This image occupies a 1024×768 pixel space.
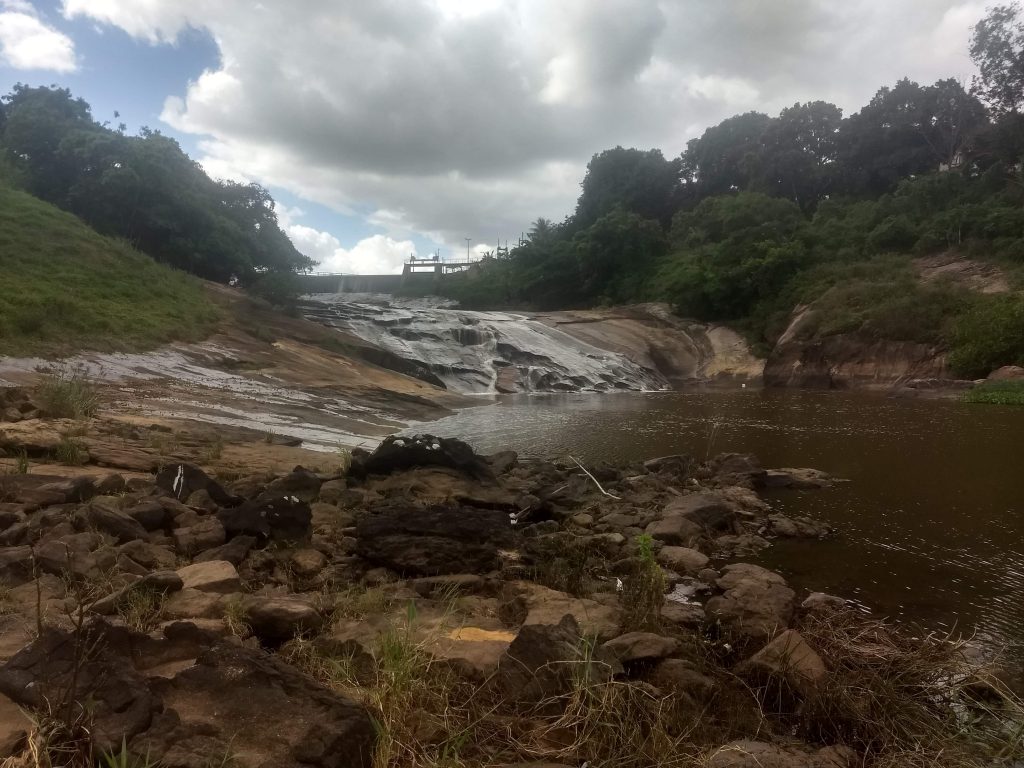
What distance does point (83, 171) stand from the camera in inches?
1481

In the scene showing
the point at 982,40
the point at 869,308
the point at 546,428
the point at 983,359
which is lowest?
the point at 546,428

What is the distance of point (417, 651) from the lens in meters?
3.43

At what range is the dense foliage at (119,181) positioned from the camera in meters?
36.9

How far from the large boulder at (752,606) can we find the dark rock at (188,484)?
4.94 metres

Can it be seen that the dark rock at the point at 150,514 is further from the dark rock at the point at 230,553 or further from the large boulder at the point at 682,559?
the large boulder at the point at 682,559

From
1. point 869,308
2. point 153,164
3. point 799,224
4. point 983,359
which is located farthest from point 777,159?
point 153,164

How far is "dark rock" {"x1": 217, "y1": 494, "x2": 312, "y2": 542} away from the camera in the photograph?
5.91 m

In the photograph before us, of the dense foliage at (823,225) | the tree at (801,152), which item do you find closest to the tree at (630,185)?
the dense foliage at (823,225)

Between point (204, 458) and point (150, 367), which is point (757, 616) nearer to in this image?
point (204, 458)

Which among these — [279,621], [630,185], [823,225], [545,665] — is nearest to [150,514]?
[279,621]

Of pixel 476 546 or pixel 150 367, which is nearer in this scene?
pixel 476 546

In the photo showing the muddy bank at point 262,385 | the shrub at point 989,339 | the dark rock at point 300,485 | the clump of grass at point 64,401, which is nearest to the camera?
the dark rock at point 300,485

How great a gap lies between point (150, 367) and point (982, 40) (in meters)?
51.8

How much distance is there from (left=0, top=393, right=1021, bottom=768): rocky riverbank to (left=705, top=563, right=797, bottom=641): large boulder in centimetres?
3
